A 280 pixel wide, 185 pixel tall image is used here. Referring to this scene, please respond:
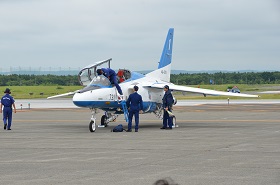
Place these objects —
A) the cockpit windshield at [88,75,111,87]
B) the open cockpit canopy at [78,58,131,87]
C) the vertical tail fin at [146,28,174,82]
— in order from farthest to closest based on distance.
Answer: the vertical tail fin at [146,28,174,82] → the open cockpit canopy at [78,58,131,87] → the cockpit windshield at [88,75,111,87]

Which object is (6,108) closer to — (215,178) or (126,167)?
(126,167)

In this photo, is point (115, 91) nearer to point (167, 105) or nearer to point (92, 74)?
point (92, 74)

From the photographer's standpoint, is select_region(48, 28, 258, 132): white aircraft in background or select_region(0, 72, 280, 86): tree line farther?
select_region(0, 72, 280, 86): tree line

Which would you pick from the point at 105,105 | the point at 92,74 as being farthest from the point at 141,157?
the point at 92,74

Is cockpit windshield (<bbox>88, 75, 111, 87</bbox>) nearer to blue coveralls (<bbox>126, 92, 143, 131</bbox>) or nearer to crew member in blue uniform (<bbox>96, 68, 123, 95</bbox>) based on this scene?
crew member in blue uniform (<bbox>96, 68, 123, 95</bbox>)

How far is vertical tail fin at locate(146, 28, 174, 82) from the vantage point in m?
34.3

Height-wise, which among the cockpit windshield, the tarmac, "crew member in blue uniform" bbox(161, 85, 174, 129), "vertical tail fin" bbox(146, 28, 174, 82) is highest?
"vertical tail fin" bbox(146, 28, 174, 82)

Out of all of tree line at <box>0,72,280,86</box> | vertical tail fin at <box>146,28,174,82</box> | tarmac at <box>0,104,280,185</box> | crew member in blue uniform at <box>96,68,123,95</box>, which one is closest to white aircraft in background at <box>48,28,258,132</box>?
vertical tail fin at <box>146,28,174,82</box>

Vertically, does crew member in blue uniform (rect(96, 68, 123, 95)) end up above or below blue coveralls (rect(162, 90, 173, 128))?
above

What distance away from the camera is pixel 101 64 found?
30078mm

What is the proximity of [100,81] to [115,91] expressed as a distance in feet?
2.55

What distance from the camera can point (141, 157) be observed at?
681 inches

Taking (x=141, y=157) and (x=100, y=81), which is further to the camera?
(x=100, y=81)

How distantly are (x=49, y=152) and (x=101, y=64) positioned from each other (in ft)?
38.5
